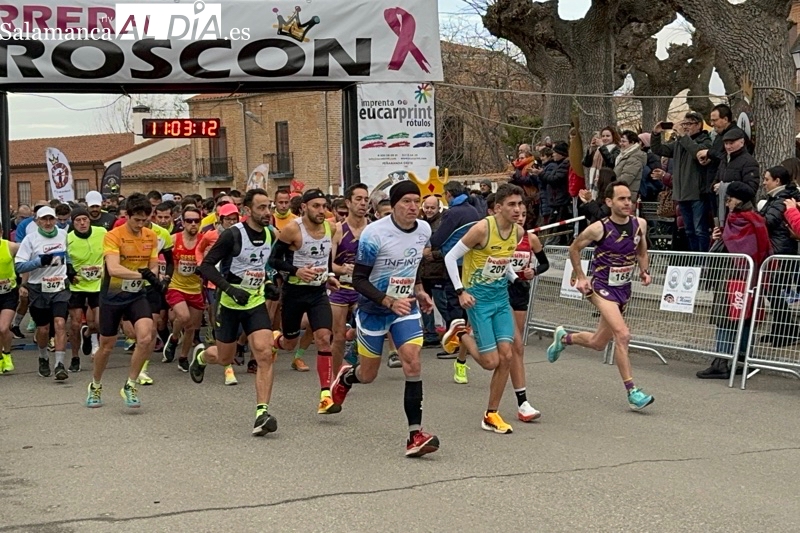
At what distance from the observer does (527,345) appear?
532 inches

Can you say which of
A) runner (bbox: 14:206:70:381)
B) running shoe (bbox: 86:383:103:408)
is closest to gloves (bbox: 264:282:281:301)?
running shoe (bbox: 86:383:103:408)

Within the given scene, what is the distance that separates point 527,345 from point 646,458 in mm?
6277

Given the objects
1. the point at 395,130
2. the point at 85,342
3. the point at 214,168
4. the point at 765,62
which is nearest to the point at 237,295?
the point at 85,342

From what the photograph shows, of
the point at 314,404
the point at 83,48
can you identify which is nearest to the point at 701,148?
the point at 314,404

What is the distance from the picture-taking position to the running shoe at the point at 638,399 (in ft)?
29.0

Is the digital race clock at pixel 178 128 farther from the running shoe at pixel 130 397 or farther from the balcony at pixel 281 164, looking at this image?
the balcony at pixel 281 164

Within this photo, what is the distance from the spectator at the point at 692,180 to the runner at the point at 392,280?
6.10m

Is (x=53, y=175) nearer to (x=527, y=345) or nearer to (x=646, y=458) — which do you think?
(x=527, y=345)

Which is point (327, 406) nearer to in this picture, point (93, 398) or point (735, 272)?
point (93, 398)

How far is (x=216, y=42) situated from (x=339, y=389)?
302 inches

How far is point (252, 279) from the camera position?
8875 millimetres

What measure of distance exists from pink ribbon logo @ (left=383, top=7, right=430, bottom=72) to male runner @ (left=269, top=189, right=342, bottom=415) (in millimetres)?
5739

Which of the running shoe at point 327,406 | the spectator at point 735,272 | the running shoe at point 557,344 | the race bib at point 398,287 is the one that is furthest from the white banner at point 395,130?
the race bib at point 398,287

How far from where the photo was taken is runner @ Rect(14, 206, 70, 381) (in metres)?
12.1
